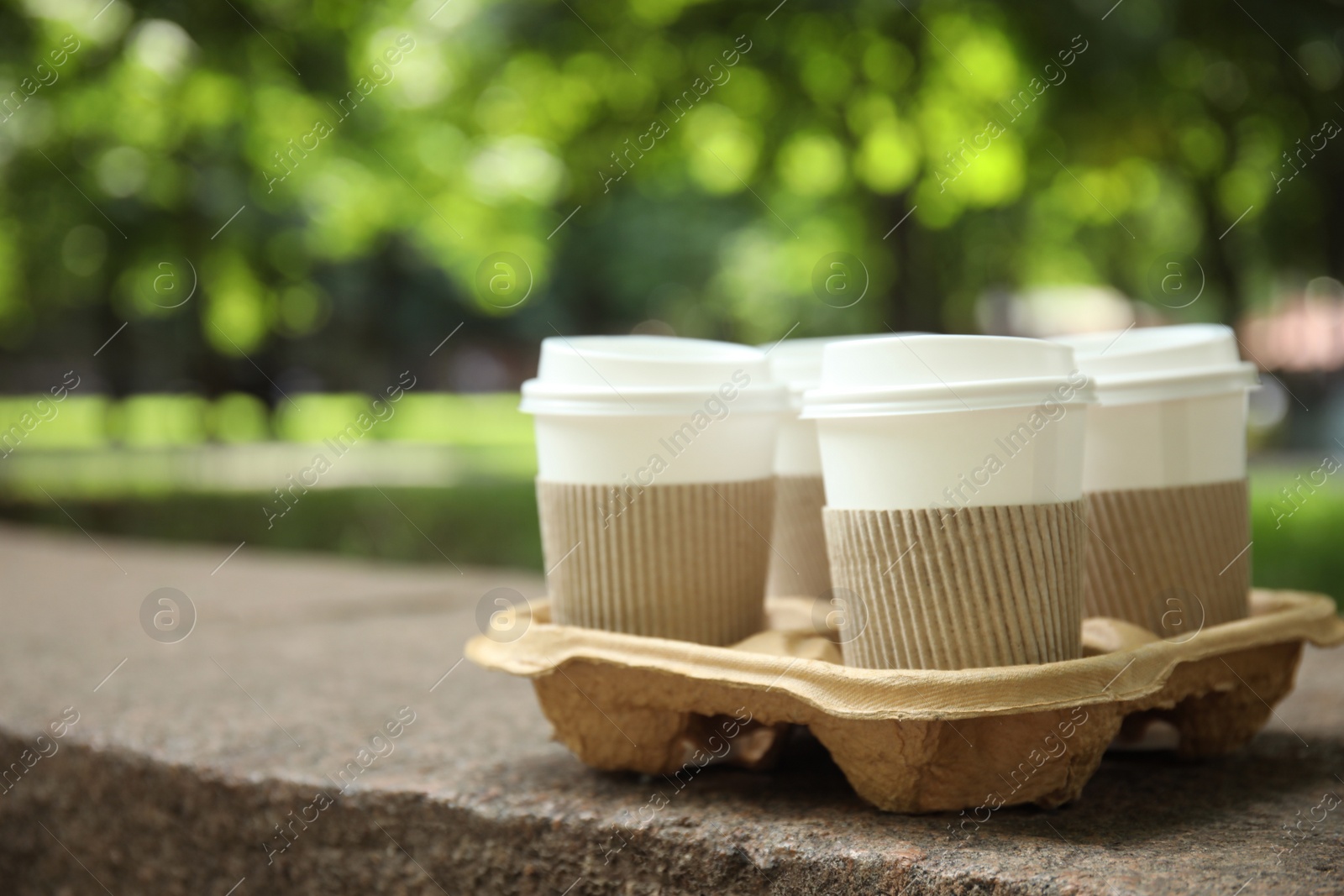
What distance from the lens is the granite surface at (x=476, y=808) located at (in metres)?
1.36

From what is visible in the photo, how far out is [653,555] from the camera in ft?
5.41

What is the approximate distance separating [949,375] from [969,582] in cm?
26

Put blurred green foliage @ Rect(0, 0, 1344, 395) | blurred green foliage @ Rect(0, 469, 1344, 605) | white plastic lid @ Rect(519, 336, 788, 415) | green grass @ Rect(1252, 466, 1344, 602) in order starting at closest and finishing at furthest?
1. white plastic lid @ Rect(519, 336, 788, 415)
2. green grass @ Rect(1252, 466, 1344, 602)
3. blurred green foliage @ Rect(0, 469, 1344, 605)
4. blurred green foliage @ Rect(0, 0, 1344, 395)

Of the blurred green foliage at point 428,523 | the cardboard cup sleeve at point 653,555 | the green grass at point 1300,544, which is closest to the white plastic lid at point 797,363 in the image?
the cardboard cup sleeve at point 653,555

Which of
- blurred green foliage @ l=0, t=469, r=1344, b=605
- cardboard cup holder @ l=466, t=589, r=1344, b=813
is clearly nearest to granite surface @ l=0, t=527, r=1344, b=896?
cardboard cup holder @ l=466, t=589, r=1344, b=813

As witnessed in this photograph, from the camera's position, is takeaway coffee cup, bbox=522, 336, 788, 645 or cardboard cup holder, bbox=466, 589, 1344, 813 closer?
cardboard cup holder, bbox=466, 589, 1344, 813

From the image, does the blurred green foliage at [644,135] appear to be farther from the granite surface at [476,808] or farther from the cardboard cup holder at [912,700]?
the cardboard cup holder at [912,700]

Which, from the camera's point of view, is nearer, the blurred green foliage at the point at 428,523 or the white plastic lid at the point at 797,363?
the white plastic lid at the point at 797,363

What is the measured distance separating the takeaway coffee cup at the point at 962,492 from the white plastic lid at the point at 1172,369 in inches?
10.3

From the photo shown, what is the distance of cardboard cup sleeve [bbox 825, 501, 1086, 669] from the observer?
139 cm

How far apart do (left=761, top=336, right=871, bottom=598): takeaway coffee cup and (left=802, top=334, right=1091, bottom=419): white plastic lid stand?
376 millimetres

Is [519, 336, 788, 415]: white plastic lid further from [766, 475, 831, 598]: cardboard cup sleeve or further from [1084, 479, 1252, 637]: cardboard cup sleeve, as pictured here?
[1084, 479, 1252, 637]: cardboard cup sleeve

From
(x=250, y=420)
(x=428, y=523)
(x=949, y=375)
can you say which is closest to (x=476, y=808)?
(x=949, y=375)

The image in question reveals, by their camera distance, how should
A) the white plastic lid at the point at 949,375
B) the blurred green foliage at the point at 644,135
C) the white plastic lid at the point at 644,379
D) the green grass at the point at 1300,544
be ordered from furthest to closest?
1. the blurred green foliage at the point at 644,135
2. the green grass at the point at 1300,544
3. the white plastic lid at the point at 644,379
4. the white plastic lid at the point at 949,375
